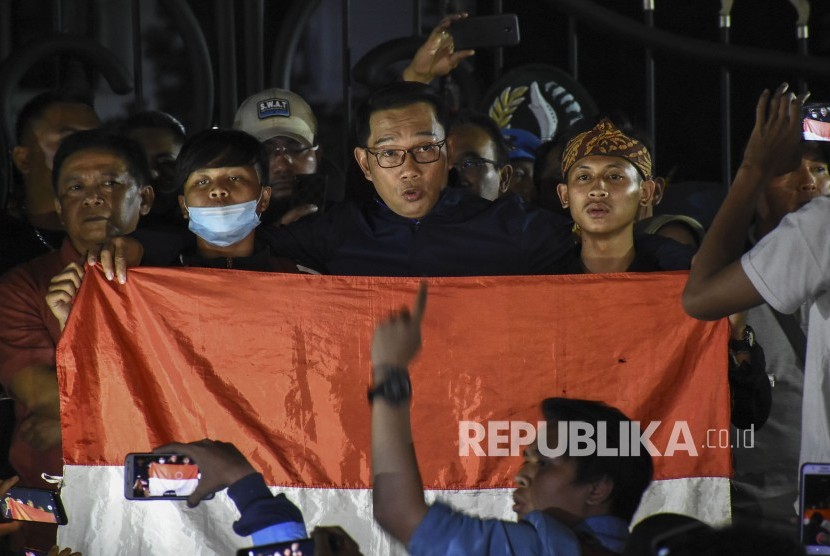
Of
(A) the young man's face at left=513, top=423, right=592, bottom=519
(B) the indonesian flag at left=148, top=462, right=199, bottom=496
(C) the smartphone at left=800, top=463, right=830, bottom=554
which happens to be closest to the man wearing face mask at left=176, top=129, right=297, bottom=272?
(B) the indonesian flag at left=148, top=462, right=199, bottom=496

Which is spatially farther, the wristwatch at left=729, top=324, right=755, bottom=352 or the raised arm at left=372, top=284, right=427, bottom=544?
the wristwatch at left=729, top=324, right=755, bottom=352

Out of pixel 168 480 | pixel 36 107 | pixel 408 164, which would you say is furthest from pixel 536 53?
pixel 168 480

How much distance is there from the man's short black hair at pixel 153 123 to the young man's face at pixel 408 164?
4.69 ft

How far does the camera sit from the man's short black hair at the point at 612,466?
290 cm

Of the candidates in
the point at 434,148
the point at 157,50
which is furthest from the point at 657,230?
the point at 157,50

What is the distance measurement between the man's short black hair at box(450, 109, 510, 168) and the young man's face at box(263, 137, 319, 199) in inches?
24.6

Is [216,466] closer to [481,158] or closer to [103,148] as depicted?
[103,148]

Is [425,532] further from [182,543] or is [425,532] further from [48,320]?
[48,320]

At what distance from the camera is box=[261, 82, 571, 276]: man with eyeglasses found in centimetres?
423

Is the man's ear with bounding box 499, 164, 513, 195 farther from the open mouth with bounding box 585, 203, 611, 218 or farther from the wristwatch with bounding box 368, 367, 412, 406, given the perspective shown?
the wristwatch with bounding box 368, 367, 412, 406

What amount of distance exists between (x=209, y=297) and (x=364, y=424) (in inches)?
25.6

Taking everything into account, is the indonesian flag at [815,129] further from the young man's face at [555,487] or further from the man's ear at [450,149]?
the man's ear at [450,149]

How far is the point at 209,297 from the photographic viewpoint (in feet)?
13.2

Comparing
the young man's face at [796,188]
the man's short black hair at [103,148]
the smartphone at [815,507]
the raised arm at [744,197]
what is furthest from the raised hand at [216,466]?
the young man's face at [796,188]
